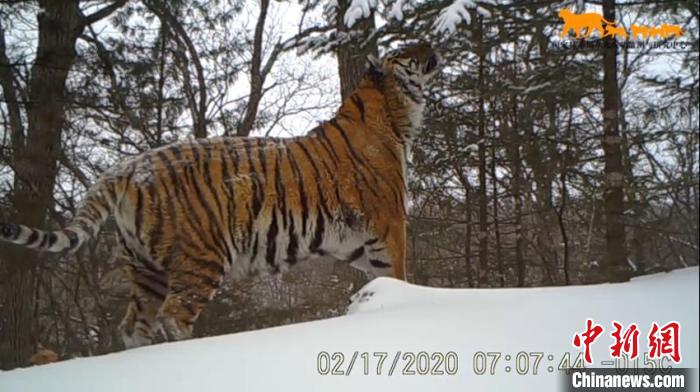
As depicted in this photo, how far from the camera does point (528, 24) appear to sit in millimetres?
5297

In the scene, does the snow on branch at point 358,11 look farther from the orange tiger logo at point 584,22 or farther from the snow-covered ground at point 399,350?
the snow-covered ground at point 399,350

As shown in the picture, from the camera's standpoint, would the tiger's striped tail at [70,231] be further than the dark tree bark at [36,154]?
No

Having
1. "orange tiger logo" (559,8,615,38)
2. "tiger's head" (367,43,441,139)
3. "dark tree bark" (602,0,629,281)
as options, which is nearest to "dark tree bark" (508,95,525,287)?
"orange tiger logo" (559,8,615,38)

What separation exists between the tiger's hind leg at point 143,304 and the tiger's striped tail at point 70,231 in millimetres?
417

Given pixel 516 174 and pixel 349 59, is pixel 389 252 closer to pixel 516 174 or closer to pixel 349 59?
pixel 349 59

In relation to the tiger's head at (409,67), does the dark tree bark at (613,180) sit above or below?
below

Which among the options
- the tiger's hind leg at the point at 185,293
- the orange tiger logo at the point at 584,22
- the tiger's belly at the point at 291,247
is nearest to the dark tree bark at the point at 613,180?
the orange tiger logo at the point at 584,22

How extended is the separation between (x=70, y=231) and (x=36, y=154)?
140 inches

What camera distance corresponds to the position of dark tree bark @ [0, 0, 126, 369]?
5.68 meters

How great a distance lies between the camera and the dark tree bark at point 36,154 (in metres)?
5.68

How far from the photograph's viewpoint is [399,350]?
6.39 feet

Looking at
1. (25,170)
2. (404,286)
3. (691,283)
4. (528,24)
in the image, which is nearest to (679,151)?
(528,24)
